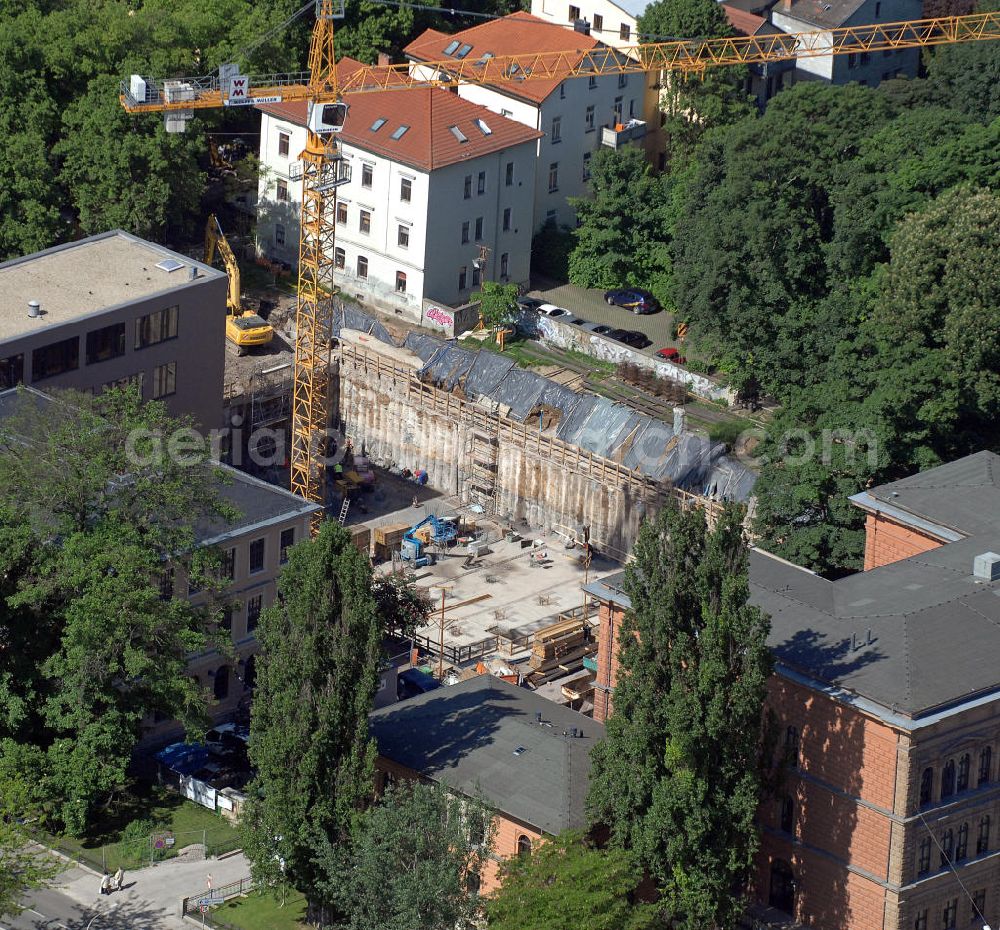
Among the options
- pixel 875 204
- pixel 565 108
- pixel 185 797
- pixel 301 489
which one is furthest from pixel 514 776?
pixel 565 108

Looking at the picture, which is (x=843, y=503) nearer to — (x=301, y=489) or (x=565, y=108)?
(x=301, y=489)

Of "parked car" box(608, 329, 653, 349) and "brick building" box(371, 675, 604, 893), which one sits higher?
"parked car" box(608, 329, 653, 349)

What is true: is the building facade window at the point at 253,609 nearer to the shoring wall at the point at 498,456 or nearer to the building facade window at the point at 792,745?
the shoring wall at the point at 498,456

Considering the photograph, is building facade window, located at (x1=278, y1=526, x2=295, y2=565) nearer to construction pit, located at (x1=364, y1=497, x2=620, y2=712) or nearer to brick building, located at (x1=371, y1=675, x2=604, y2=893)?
construction pit, located at (x1=364, y1=497, x2=620, y2=712)

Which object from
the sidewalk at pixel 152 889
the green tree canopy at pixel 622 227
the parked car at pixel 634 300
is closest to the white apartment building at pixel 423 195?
the green tree canopy at pixel 622 227

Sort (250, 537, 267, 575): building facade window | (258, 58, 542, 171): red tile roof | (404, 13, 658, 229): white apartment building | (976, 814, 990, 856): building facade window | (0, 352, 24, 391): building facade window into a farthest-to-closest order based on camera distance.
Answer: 1. (404, 13, 658, 229): white apartment building
2. (258, 58, 542, 171): red tile roof
3. (0, 352, 24, 391): building facade window
4. (250, 537, 267, 575): building facade window
5. (976, 814, 990, 856): building facade window

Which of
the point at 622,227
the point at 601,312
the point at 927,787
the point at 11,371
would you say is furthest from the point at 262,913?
the point at 622,227

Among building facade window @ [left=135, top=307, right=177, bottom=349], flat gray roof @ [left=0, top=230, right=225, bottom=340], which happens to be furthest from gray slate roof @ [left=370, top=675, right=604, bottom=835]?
flat gray roof @ [left=0, top=230, right=225, bottom=340]

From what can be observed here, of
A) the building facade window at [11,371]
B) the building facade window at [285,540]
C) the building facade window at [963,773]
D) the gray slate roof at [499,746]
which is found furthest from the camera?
the building facade window at [11,371]
